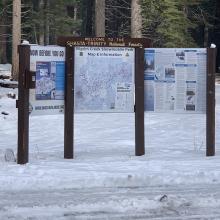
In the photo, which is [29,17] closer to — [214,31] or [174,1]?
[174,1]

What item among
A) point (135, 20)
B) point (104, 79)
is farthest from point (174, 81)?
point (135, 20)

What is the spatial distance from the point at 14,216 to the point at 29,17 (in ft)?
125

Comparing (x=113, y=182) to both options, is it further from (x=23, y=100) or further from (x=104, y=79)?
(x=104, y=79)

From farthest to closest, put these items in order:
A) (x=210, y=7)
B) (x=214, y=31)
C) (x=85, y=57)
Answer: (x=214, y=31) → (x=210, y=7) → (x=85, y=57)

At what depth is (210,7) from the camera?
153 ft

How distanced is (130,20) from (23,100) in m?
29.7

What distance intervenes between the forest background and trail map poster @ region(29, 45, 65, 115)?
18.4m

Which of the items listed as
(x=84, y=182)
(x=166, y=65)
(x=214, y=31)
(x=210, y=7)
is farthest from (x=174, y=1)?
(x=84, y=182)

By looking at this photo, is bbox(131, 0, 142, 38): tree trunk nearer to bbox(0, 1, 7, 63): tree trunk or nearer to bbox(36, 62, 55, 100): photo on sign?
bbox(0, 1, 7, 63): tree trunk

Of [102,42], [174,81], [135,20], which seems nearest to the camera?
[102,42]

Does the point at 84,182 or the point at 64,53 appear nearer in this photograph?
the point at 84,182

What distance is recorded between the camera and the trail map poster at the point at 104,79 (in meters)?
10.5

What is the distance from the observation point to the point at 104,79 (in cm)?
1061

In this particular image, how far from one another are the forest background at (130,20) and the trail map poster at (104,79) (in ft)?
58.7
